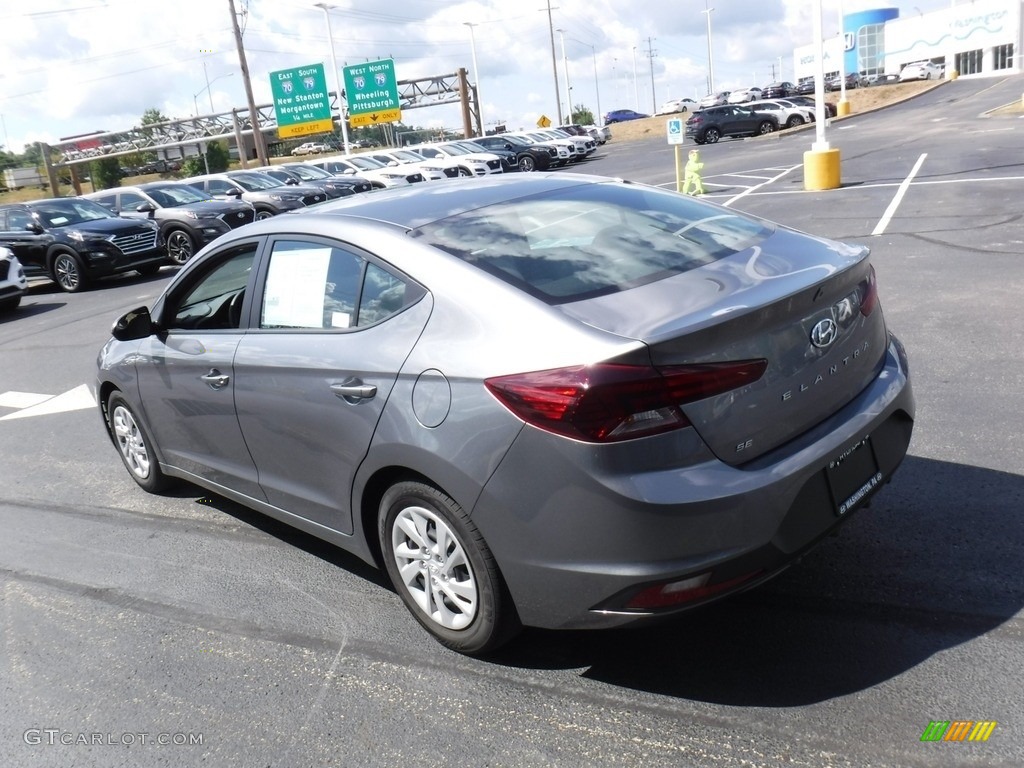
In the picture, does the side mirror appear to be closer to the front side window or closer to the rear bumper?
the front side window

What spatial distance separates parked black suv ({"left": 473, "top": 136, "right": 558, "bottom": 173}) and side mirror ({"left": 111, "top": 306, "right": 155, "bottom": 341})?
33342 mm

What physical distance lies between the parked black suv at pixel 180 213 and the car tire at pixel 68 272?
5.26ft

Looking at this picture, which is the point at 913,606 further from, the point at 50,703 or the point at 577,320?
the point at 50,703

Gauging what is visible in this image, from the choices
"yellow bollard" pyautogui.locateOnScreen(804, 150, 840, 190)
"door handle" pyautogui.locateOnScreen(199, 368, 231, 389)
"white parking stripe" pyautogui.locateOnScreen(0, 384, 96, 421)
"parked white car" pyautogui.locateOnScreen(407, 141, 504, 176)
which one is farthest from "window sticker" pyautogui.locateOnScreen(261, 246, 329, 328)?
"parked white car" pyautogui.locateOnScreen(407, 141, 504, 176)

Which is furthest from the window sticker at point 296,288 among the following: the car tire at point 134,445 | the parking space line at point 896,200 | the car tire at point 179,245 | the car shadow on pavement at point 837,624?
the car tire at point 179,245

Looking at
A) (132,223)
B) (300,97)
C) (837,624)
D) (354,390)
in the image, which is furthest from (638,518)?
(300,97)

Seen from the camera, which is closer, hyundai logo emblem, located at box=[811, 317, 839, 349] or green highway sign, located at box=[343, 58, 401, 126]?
hyundai logo emblem, located at box=[811, 317, 839, 349]

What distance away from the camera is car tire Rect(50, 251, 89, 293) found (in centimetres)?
1700

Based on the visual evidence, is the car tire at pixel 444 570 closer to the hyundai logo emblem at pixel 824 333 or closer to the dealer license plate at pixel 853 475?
the dealer license plate at pixel 853 475

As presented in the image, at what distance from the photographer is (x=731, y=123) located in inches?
1762

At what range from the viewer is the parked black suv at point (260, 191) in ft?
70.0

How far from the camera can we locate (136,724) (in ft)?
11.0

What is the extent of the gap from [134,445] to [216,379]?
1.62 m

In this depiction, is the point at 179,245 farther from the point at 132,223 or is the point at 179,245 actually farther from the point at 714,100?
the point at 714,100
